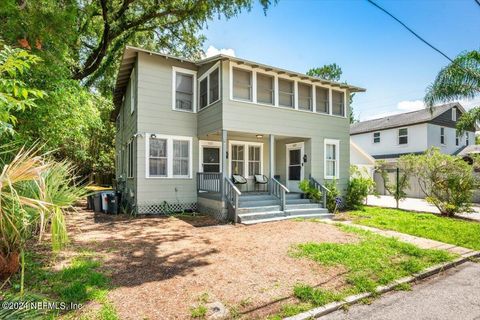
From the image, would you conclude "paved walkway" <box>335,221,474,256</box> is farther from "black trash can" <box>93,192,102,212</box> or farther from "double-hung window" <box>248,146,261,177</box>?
"black trash can" <box>93,192,102,212</box>

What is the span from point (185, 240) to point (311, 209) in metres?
5.48

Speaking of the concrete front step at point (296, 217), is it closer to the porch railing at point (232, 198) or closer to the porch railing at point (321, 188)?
the porch railing at point (232, 198)

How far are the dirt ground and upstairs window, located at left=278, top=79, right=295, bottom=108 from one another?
5111 millimetres

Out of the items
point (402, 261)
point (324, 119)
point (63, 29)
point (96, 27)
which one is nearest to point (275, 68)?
point (324, 119)

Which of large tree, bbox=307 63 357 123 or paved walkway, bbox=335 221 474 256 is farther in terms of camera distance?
large tree, bbox=307 63 357 123

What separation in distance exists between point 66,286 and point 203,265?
6.96 feet

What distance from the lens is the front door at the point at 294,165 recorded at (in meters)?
12.3

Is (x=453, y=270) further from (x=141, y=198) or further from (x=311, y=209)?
(x=141, y=198)

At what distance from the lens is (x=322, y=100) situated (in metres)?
12.4

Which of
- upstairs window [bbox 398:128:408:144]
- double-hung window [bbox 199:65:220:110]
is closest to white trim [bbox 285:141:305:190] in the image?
double-hung window [bbox 199:65:220:110]

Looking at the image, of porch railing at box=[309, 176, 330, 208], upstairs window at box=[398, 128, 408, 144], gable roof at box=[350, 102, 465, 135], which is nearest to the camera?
porch railing at box=[309, 176, 330, 208]

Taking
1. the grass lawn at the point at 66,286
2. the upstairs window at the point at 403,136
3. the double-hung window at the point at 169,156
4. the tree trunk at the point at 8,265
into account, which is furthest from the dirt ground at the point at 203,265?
the upstairs window at the point at 403,136

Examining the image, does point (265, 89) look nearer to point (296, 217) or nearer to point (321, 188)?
point (321, 188)

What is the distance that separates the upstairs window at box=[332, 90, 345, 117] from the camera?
41.7 feet
